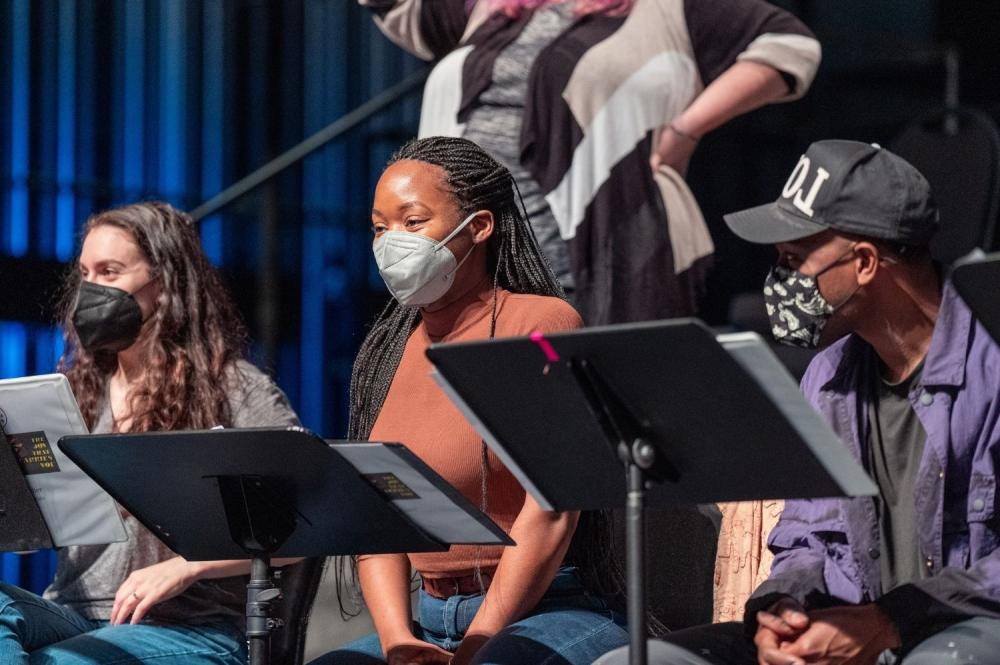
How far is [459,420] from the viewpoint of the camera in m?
2.81

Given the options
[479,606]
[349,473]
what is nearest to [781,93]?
[479,606]

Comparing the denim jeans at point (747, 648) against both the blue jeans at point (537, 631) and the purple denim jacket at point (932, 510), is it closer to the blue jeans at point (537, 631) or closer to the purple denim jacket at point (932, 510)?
the purple denim jacket at point (932, 510)

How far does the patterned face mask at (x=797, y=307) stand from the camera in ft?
8.45

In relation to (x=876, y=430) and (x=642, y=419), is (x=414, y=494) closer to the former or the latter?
(x=642, y=419)

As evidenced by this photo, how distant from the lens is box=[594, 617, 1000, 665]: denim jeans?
2236 mm

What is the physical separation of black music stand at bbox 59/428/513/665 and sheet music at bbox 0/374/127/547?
0.18 metres

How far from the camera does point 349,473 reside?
7.70 ft

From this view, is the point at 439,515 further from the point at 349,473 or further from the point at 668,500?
the point at 668,500

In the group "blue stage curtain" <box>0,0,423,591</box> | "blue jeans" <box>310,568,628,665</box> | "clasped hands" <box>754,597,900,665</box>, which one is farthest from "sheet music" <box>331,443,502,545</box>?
"blue stage curtain" <box>0,0,423,591</box>

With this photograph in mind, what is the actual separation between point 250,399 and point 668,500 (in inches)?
52.9

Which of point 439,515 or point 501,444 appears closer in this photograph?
point 501,444

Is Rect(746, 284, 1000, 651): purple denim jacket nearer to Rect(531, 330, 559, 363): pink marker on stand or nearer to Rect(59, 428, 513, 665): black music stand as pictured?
Rect(59, 428, 513, 665): black music stand

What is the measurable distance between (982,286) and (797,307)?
71cm

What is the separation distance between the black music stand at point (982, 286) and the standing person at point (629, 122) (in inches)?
84.4
